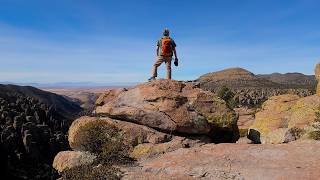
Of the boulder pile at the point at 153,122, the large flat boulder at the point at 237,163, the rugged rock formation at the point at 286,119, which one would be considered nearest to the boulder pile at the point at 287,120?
the rugged rock formation at the point at 286,119

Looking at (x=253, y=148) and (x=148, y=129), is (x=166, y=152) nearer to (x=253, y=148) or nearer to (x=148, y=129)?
(x=148, y=129)

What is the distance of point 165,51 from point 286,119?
72.9 ft

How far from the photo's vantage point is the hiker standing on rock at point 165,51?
2494 cm

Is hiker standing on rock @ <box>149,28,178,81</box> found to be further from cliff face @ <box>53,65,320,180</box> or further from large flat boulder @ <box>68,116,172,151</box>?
large flat boulder @ <box>68,116,172,151</box>

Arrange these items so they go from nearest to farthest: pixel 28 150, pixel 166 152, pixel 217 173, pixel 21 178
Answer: pixel 217 173 → pixel 166 152 → pixel 21 178 → pixel 28 150

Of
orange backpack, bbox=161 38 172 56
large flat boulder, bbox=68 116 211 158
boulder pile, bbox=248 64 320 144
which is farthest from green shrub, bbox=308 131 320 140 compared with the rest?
orange backpack, bbox=161 38 172 56

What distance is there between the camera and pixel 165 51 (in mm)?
24938

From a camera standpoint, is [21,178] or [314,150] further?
[21,178]

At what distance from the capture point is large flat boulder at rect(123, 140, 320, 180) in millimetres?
16470

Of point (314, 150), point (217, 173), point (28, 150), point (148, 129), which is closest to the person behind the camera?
point (217, 173)

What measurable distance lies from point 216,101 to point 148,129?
4869 mm

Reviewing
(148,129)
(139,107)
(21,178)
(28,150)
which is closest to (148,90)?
(139,107)

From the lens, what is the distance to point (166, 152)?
67.3ft

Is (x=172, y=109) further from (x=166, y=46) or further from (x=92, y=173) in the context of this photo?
(x=92, y=173)
